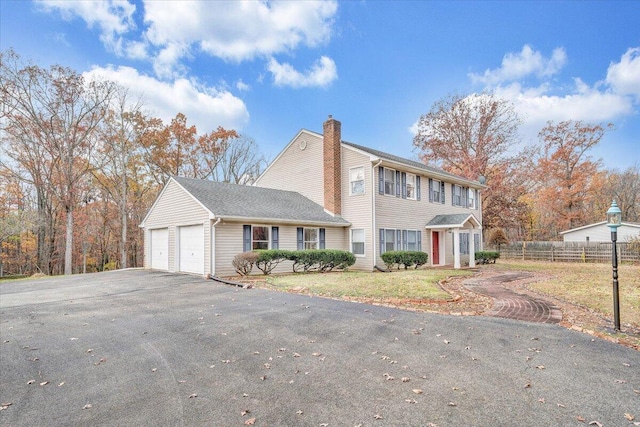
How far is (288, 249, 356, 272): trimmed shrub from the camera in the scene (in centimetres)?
1522

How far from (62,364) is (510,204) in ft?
104

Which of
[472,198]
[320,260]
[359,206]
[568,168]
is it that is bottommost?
[320,260]

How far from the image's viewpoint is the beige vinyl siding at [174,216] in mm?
14289

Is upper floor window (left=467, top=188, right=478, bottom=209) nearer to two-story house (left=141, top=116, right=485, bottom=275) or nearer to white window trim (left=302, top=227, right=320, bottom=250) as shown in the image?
two-story house (left=141, top=116, right=485, bottom=275)

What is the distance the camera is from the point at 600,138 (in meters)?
31.6

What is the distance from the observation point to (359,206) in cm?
1784

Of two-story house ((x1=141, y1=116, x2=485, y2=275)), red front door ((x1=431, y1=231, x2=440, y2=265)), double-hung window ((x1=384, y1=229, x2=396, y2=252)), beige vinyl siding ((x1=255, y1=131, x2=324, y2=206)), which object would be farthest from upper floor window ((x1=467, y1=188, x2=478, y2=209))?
beige vinyl siding ((x1=255, y1=131, x2=324, y2=206))

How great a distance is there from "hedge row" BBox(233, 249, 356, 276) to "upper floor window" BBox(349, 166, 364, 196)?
3299 millimetres

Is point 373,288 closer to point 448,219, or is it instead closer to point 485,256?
point 448,219

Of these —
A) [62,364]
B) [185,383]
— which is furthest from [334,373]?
[62,364]

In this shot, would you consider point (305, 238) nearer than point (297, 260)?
No

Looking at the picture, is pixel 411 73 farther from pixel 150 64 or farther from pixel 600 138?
pixel 600 138

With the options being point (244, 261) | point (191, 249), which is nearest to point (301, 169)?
point (191, 249)

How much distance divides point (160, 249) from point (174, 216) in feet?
8.38
